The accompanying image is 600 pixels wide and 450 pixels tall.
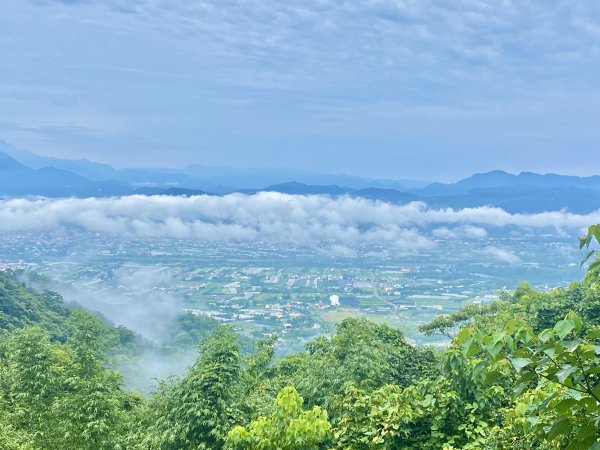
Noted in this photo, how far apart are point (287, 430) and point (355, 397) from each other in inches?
47.9

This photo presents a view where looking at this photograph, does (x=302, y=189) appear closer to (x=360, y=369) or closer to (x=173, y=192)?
(x=173, y=192)

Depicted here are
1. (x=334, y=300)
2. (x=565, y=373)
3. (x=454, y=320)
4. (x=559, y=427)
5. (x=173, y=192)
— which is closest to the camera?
(x=565, y=373)

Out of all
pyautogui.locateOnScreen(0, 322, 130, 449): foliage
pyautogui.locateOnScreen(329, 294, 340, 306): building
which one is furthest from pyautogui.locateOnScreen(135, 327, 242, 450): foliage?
pyautogui.locateOnScreen(329, 294, 340, 306): building

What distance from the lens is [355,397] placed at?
5.55 meters

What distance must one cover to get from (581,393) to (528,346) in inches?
8.1

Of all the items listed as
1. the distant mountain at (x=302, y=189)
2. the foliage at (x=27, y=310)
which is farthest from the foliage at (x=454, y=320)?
the distant mountain at (x=302, y=189)

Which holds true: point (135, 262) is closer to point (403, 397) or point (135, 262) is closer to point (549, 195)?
point (403, 397)

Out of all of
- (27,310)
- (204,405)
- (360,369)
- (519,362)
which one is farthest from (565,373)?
(27,310)

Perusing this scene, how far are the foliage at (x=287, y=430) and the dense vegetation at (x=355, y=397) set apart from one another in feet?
0.03

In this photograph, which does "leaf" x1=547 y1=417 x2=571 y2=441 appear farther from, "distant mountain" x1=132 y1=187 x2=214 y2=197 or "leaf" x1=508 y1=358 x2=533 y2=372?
"distant mountain" x1=132 y1=187 x2=214 y2=197

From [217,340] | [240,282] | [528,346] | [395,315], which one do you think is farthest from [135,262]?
[528,346]

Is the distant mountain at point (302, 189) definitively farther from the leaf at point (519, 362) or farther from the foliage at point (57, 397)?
the leaf at point (519, 362)

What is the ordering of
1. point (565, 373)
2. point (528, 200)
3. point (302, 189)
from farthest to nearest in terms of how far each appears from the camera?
point (302, 189), point (528, 200), point (565, 373)

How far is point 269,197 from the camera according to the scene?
178 metres
